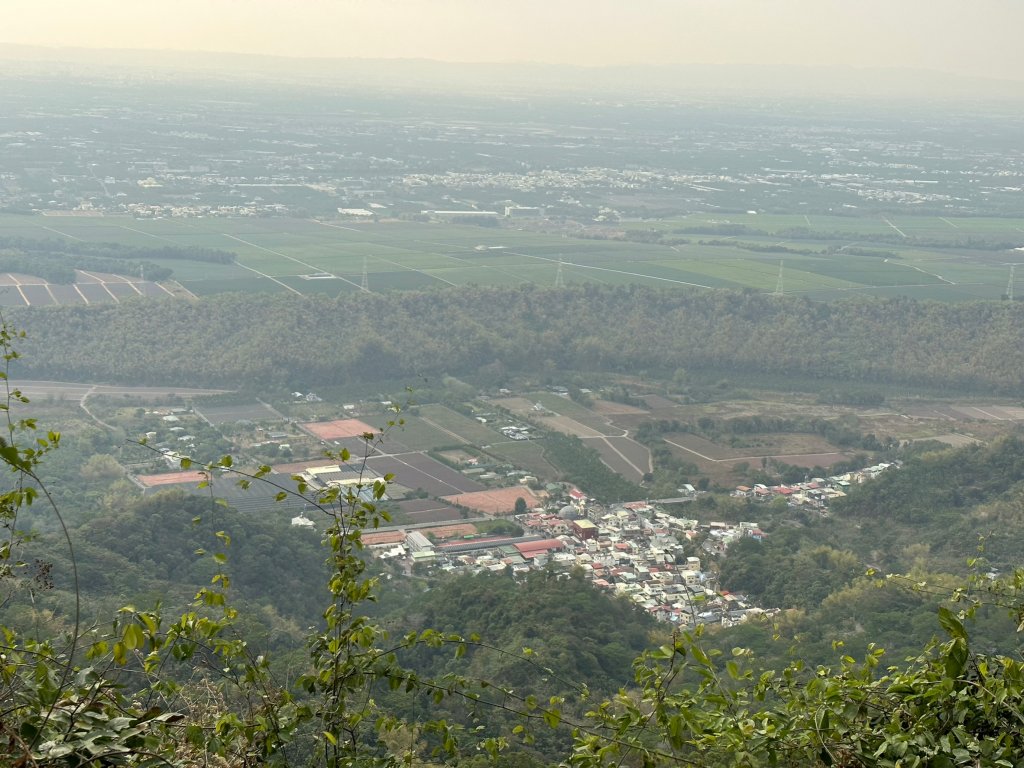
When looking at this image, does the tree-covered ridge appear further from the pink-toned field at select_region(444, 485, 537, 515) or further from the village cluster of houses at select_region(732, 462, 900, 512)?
the village cluster of houses at select_region(732, 462, 900, 512)

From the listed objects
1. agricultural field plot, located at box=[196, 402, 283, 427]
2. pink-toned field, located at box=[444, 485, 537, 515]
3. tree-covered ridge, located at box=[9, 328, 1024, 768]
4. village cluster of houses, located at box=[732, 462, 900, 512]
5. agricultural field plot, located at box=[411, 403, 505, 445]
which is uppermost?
tree-covered ridge, located at box=[9, 328, 1024, 768]

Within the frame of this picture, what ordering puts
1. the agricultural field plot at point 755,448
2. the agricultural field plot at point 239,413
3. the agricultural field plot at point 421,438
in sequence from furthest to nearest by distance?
1. the agricultural field plot at point 239,413
2. the agricultural field plot at point 755,448
3. the agricultural field plot at point 421,438

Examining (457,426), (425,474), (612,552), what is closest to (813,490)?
(612,552)

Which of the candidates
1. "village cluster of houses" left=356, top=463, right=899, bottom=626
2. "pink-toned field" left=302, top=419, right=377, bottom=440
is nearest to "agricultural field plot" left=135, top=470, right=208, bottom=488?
"pink-toned field" left=302, top=419, right=377, bottom=440

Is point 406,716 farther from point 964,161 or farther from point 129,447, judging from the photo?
point 964,161

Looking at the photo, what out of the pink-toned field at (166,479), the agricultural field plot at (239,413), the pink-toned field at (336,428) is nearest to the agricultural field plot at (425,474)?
the pink-toned field at (336,428)

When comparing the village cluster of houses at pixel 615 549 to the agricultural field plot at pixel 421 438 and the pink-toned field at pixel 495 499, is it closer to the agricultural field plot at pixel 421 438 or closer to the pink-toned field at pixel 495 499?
the pink-toned field at pixel 495 499
